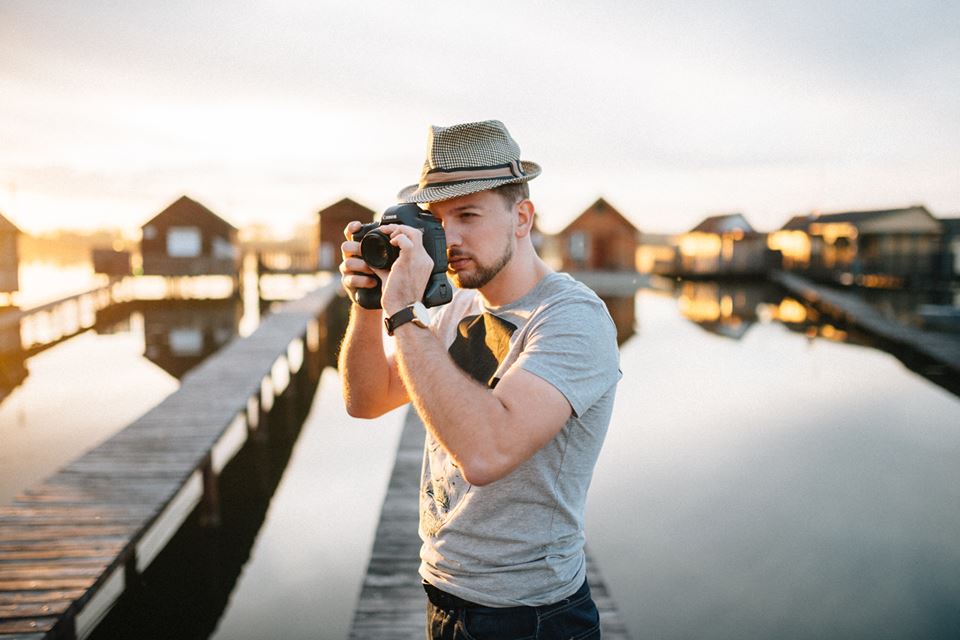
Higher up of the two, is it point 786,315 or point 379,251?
point 379,251

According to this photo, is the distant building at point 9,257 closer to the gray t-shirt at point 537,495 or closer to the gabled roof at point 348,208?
the gabled roof at point 348,208

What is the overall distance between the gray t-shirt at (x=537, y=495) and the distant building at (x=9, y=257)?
92.1 feet

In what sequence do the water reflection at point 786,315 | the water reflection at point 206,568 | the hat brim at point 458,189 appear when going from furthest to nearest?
the water reflection at point 786,315
the water reflection at point 206,568
the hat brim at point 458,189

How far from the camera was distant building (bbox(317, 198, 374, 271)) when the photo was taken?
36562 mm

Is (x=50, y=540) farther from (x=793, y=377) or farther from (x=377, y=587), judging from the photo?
(x=793, y=377)

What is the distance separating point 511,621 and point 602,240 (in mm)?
42161

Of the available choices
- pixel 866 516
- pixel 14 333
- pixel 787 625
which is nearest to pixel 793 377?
pixel 866 516

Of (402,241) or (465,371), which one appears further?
(465,371)

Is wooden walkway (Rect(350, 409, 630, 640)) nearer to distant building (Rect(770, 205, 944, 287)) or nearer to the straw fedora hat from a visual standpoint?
the straw fedora hat

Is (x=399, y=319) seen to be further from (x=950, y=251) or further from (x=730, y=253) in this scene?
(x=730, y=253)

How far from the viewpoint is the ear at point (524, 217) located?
1.97 meters

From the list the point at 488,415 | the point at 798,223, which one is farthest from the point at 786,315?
the point at 488,415

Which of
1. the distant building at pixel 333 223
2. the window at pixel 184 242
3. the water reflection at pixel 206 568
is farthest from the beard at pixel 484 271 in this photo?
the window at pixel 184 242

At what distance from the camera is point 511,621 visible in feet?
5.90
